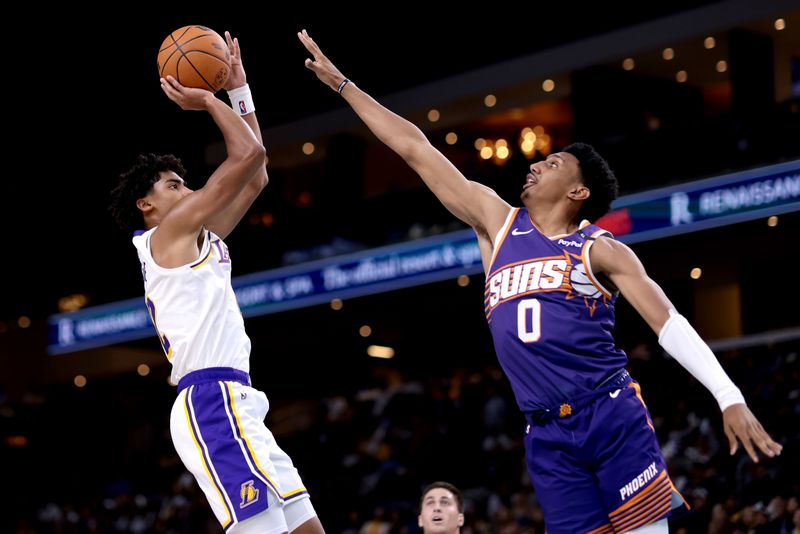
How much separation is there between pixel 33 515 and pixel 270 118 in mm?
7795

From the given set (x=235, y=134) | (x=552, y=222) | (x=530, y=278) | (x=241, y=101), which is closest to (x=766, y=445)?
(x=530, y=278)

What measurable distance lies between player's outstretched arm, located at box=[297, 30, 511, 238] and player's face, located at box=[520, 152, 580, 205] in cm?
14

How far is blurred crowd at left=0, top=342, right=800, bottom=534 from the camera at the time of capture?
36.8 ft

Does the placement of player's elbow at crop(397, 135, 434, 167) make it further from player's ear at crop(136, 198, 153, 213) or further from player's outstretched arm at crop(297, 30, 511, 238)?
player's ear at crop(136, 198, 153, 213)

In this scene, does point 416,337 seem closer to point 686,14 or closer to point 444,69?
point 444,69

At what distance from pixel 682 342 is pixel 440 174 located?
1.35 m

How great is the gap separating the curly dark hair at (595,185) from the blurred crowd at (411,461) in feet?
17.8

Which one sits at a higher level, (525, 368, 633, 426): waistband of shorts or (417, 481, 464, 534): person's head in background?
(525, 368, 633, 426): waistband of shorts

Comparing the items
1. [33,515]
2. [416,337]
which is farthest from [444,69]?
[33,515]

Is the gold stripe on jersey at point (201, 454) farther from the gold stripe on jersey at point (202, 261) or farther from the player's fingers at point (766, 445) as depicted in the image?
the player's fingers at point (766, 445)

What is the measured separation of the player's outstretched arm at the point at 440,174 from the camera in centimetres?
504

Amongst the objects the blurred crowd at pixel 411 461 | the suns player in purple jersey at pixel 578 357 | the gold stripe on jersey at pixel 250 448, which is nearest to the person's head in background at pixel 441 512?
the gold stripe on jersey at pixel 250 448

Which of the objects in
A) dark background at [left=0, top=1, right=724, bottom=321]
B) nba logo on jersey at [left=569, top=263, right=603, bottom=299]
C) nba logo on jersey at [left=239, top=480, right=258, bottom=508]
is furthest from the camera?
dark background at [left=0, top=1, right=724, bottom=321]

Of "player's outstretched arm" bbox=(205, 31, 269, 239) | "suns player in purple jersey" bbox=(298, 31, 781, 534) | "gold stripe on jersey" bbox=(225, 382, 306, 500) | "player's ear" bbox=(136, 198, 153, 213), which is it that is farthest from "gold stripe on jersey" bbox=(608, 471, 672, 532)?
"player's ear" bbox=(136, 198, 153, 213)
